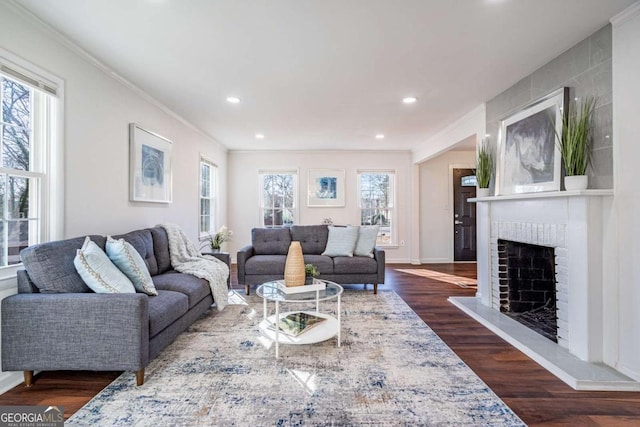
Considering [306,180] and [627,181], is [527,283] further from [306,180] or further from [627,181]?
[306,180]

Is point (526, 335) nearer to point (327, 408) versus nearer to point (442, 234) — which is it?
point (327, 408)

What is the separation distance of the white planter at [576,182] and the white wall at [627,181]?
16cm

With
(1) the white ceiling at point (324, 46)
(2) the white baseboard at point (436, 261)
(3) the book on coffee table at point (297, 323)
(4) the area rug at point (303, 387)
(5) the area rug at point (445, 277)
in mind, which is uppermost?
(1) the white ceiling at point (324, 46)

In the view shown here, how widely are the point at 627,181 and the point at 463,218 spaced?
15.5 feet

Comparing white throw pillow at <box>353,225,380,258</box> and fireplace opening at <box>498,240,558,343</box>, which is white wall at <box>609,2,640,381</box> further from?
white throw pillow at <box>353,225,380,258</box>

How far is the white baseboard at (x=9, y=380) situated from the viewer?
191cm

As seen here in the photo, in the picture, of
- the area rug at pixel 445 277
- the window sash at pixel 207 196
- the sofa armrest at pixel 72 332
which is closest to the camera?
the sofa armrest at pixel 72 332

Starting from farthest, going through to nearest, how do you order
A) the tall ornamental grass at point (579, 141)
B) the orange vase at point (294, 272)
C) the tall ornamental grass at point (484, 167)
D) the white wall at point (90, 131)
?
the tall ornamental grass at point (484, 167) < the orange vase at point (294, 272) < the tall ornamental grass at point (579, 141) < the white wall at point (90, 131)

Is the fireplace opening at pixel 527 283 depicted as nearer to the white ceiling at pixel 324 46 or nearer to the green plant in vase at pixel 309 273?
the white ceiling at pixel 324 46

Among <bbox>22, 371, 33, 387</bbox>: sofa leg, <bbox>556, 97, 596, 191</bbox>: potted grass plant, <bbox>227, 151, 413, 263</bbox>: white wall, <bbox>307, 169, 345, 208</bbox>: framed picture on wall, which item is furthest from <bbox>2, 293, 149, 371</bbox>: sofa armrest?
<bbox>307, 169, 345, 208</bbox>: framed picture on wall

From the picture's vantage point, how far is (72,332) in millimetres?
1880

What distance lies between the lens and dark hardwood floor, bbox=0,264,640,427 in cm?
172

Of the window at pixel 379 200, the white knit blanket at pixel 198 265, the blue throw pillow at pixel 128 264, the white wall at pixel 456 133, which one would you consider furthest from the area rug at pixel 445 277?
the blue throw pillow at pixel 128 264

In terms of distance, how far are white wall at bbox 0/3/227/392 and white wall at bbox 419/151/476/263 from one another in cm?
511
